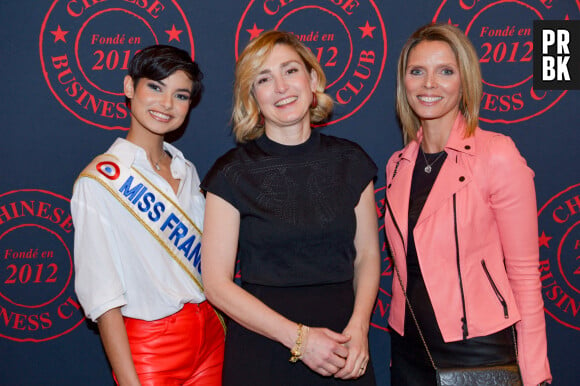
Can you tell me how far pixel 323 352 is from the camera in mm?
1488

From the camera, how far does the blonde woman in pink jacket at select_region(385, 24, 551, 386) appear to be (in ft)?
5.24

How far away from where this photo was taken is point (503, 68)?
7.32 ft

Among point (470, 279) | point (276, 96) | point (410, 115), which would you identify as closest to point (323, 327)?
point (470, 279)

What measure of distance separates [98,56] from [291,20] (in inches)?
30.8

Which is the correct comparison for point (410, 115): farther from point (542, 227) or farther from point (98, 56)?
point (98, 56)

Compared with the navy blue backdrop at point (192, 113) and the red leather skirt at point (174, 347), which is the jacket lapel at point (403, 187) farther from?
the red leather skirt at point (174, 347)

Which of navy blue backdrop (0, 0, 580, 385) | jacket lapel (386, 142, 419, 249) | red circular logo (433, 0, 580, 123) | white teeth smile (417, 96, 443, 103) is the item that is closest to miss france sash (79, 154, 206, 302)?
navy blue backdrop (0, 0, 580, 385)

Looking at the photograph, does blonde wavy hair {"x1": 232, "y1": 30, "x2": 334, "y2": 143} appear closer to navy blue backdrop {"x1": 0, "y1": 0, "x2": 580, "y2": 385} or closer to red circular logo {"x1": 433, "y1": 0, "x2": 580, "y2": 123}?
navy blue backdrop {"x1": 0, "y1": 0, "x2": 580, "y2": 385}

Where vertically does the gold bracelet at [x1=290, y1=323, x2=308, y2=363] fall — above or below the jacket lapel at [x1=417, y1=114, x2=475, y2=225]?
below

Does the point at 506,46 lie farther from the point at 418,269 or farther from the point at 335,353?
the point at 335,353

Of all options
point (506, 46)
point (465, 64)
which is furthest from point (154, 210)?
point (506, 46)

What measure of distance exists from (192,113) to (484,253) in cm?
125

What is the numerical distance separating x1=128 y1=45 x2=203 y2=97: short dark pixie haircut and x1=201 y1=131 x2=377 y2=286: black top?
37cm

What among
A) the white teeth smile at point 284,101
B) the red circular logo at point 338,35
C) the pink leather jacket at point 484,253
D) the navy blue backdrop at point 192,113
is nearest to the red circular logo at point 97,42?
the navy blue backdrop at point 192,113
